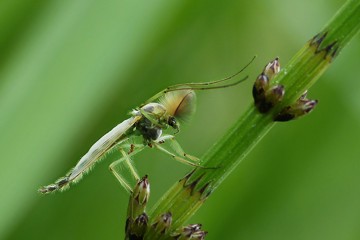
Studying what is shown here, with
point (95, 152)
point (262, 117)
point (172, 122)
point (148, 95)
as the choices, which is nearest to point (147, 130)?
point (172, 122)

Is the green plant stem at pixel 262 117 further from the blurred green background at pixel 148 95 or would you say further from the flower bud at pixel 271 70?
the blurred green background at pixel 148 95

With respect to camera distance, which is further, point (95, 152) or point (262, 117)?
point (95, 152)

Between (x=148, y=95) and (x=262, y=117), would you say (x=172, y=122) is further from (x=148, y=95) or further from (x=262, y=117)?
(x=148, y=95)

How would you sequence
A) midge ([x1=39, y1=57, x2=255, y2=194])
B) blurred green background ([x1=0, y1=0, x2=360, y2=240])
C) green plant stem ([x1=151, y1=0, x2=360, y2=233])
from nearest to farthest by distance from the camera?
green plant stem ([x1=151, y1=0, x2=360, y2=233]) < midge ([x1=39, y1=57, x2=255, y2=194]) < blurred green background ([x1=0, y1=0, x2=360, y2=240])

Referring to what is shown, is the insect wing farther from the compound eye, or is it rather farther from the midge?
the compound eye

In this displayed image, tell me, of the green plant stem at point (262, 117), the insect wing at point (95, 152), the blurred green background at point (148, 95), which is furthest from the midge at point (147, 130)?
the blurred green background at point (148, 95)

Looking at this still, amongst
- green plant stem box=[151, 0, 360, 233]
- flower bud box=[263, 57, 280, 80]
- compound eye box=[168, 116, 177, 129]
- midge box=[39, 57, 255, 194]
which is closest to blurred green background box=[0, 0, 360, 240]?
midge box=[39, 57, 255, 194]

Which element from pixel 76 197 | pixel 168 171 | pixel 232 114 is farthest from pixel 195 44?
pixel 76 197
